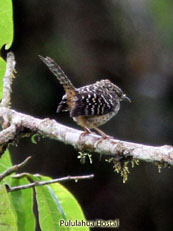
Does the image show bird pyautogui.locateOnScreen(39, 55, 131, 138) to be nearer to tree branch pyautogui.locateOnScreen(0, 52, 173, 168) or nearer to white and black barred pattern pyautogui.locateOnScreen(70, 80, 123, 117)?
white and black barred pattern pyautogui.locateOnScreen(70, 80, 123, 117)

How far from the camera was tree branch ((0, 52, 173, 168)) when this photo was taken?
89.1 inches

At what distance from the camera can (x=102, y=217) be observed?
7520 millimetres

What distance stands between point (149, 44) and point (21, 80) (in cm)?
208

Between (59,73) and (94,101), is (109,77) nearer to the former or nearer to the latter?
(94,101)

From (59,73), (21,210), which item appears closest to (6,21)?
(21,210)

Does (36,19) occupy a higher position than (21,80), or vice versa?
(36,19)

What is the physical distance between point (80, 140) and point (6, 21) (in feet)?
2.42

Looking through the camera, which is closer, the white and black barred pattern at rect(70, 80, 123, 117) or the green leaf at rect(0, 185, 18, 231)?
the green leaf at rect(0, 185, 18, 231)

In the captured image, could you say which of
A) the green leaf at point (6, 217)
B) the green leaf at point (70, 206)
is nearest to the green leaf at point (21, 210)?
the green leaf at point (70, 206)

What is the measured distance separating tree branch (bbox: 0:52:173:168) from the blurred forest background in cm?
413

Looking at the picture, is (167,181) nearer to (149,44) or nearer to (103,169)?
(103,169)

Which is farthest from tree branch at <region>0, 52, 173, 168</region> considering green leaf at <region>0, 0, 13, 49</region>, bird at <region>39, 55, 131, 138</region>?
bird at <region>39, 55, 131, 138</region>

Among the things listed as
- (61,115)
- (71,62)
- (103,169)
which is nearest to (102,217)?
(103,169)

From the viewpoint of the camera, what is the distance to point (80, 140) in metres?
2.82
